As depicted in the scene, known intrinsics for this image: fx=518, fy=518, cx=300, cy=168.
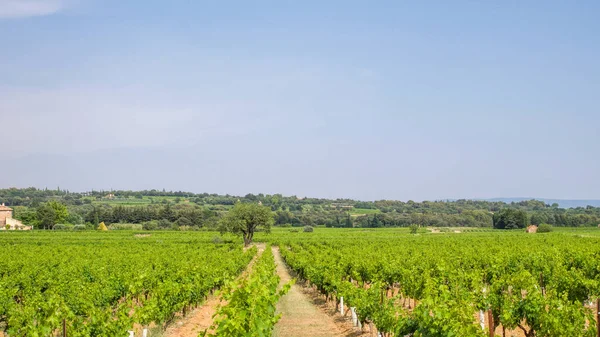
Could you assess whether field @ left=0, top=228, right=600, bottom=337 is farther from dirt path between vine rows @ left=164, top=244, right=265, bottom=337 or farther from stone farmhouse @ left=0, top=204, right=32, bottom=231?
stone farmhouse @ left=0, top=204, right=32, bottom=231

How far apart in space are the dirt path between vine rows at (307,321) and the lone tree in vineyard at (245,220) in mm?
35052

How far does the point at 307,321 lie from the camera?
64.4ft

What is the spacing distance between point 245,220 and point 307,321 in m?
41.8

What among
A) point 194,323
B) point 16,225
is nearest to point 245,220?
point 194,323

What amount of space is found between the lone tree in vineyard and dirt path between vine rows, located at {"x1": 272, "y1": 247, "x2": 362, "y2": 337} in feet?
115

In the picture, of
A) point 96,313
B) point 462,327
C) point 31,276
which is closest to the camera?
point 462,327

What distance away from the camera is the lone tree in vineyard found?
60.4m

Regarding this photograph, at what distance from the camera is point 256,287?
10969mm

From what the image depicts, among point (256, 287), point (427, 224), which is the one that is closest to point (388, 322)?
point (256, 287)

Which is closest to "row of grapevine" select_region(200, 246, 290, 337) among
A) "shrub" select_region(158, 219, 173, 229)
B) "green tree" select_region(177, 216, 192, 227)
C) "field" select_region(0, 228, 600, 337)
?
"field" select_region(0, 228, 600, 337)

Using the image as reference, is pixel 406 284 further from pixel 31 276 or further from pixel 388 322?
pixel 31 276

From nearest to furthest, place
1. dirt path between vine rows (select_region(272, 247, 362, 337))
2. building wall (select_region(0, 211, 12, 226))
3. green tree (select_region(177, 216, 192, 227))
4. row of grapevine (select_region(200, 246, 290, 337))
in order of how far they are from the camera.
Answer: row of grapevine (select_region(200, 246, 290, 337))
dirt path between vine rows (select_region(272, 247, 362, 337))
building wall (select_region(0, 211, 12, 226))
green tree (select_region(177, 216, 192, 227))

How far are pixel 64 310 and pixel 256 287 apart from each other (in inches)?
174

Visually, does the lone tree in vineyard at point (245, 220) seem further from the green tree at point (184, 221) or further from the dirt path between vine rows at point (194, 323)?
the green tree at point (184, 221)
